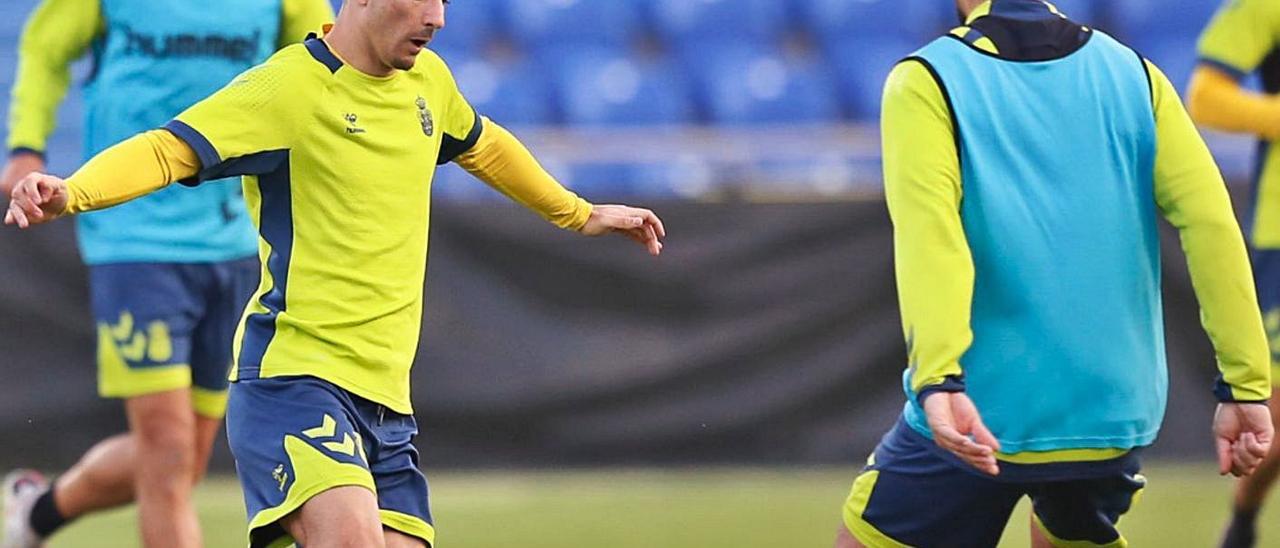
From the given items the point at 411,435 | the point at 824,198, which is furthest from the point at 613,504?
the point at 411,435

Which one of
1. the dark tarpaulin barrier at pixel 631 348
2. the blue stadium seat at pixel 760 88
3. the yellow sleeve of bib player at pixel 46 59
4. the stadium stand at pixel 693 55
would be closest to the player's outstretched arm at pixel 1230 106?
the dark tarpaulin barrier at pixel 631 348

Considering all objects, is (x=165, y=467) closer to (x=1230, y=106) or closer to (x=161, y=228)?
(x=161, y=228)

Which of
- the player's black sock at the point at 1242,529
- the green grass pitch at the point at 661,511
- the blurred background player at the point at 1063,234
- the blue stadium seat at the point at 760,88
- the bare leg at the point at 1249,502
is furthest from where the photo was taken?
A: the blue stadium seat at the point at 760,88

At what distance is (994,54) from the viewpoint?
162 inches

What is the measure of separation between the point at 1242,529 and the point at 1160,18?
6.20m

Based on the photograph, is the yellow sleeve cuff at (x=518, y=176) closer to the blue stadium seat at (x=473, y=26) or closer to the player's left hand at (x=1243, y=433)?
the player's left hand at (x=1243, y=433)

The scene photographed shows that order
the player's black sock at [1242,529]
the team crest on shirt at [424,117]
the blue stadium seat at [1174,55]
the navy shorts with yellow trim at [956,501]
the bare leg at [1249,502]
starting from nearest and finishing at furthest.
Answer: the navy shorts with yellow trim at [956,501] → the team crest on shirt at [424,117] → the bare leg at [1249,502] → the player's black sock at [1242,529] → the blue stadium seat at [1174,55]

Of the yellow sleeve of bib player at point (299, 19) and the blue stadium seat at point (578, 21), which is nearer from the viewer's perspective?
the yellow sleeve of bib player at point (299, 19)

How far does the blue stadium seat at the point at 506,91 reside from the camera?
12.3m

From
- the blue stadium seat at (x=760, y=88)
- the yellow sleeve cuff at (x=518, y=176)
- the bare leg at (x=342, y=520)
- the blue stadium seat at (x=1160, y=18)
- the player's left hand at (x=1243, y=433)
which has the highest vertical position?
the yellow sleeve cuff at (x=518, y=176)

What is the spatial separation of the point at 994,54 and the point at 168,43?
3002 millimetres

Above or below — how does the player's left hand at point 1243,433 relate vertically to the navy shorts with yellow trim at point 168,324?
above

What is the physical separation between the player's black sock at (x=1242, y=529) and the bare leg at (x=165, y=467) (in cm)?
335

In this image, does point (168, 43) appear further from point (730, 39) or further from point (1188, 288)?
point (730, 39)
